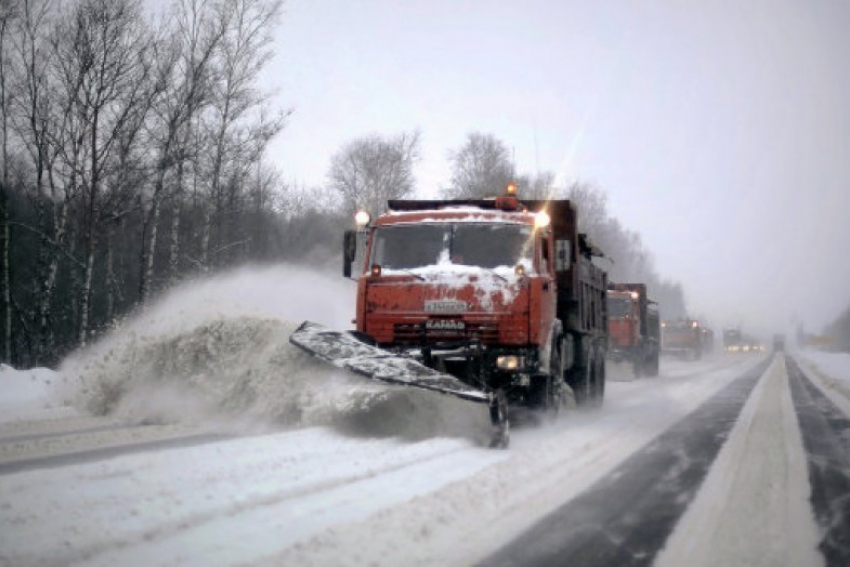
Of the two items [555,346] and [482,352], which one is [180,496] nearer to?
[482,352]

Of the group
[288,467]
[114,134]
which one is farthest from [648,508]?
[114,134]

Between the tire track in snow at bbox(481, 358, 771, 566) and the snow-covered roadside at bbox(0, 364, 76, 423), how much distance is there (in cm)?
720

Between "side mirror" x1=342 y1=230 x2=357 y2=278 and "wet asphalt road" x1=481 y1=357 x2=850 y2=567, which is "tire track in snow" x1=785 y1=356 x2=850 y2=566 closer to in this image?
"wet asphalt road" x1=481 y1=357 x2=850 y2=567

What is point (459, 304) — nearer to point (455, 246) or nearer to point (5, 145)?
point (455, 246)

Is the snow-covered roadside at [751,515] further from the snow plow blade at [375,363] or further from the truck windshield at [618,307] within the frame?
the truck windshield at [618,307]

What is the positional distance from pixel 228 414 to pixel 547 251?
4.61 metres

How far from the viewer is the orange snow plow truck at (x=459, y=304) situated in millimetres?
8039

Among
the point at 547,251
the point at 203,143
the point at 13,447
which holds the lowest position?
the point at 13,447

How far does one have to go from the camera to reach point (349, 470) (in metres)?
5.41

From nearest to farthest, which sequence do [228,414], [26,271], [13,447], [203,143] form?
[13,447], [228,414], [203,143], [26,271]

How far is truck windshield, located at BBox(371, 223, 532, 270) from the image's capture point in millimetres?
8633

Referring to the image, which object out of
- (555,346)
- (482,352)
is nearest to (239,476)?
(482,352)

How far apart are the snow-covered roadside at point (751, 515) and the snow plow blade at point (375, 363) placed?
7.74 feet

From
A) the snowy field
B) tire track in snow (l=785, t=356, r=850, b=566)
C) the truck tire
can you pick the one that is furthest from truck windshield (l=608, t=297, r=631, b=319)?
the snowy field
